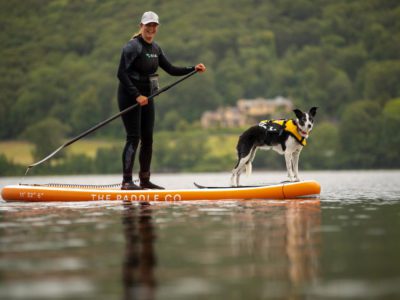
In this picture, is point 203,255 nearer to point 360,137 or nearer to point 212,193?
point 212,193

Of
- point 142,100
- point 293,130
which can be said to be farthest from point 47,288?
point 293,130

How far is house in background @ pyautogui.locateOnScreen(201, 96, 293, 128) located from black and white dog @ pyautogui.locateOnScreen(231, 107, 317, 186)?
477 feet

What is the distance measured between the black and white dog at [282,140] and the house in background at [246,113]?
145250mm

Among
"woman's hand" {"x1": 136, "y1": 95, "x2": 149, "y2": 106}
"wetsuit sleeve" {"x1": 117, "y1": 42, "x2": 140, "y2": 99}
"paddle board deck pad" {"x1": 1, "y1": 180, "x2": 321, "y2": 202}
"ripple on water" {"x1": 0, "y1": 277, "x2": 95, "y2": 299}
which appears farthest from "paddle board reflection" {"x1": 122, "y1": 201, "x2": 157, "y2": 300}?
"wetsuit sleeve" {"x1": 117, "y1": 42, "x2": 140, "y2": 99}

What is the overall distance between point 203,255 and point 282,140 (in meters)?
9.83

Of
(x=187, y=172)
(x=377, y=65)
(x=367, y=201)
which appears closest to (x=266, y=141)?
(x=367, y=201)

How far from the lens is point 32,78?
18800 cm

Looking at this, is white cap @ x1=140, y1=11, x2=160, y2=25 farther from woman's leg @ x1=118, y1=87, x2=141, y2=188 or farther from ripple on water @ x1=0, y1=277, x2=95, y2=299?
ripple on water @ x1=0, y1=277, x2=95, y2=299

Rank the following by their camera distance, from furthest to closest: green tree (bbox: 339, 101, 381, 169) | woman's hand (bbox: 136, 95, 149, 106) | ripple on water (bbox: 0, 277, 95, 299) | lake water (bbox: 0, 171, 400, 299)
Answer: green tree (bbox: 339, 101, 381, 169) → woman's hand (bbox: 136, 95, 149, 106) → lake water (bbox: 0, 171, 400, 299) → ripple on water (bbox: 0, 277, 95, 299)

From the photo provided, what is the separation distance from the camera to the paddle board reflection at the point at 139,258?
618 cm

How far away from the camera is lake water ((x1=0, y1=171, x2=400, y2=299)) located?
243 inches

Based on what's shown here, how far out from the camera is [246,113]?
181500 millimetres

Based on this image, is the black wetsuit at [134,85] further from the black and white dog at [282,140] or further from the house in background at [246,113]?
the house in background at [246,113]

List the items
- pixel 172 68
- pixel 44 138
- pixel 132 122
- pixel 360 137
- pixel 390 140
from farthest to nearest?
pixel 44 138 → pixel 360 137 → pixel 390 140 → pixel 172 68 → pixel 132 122
